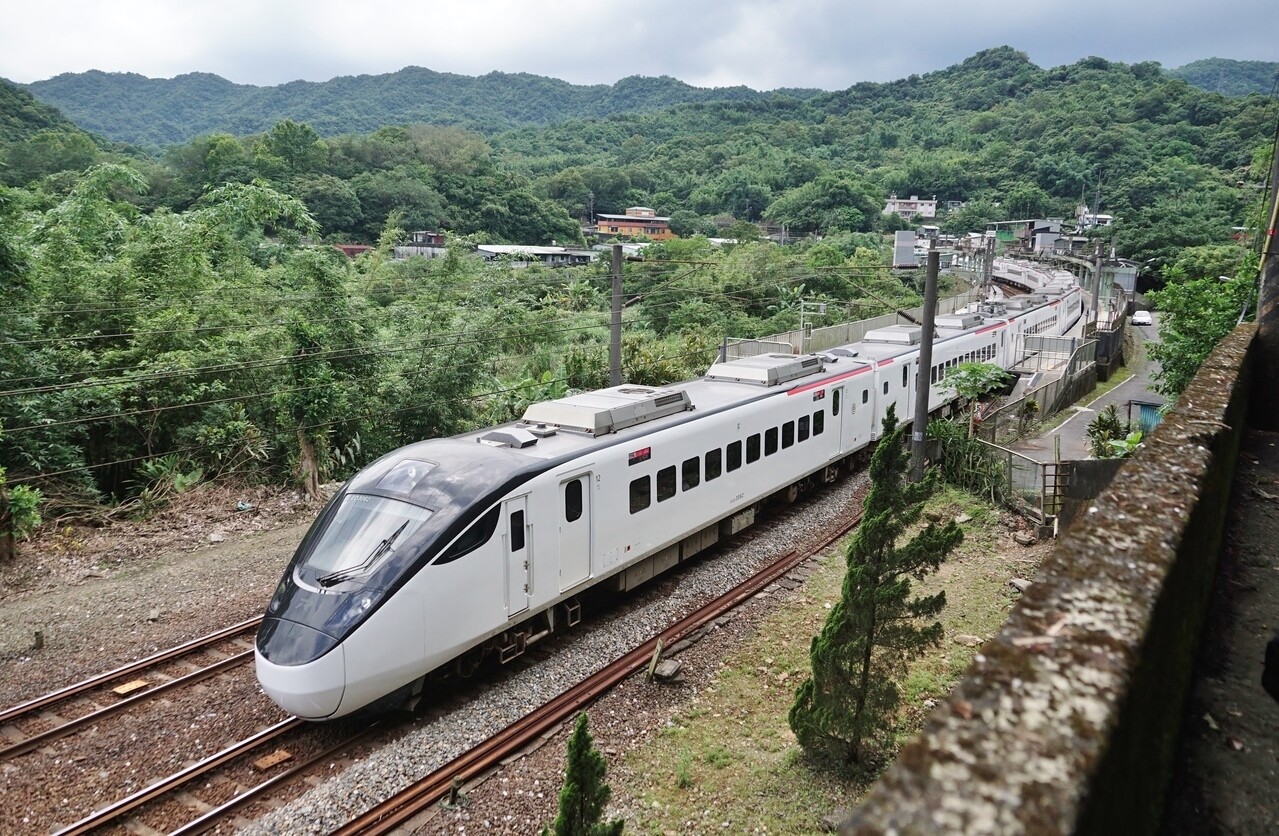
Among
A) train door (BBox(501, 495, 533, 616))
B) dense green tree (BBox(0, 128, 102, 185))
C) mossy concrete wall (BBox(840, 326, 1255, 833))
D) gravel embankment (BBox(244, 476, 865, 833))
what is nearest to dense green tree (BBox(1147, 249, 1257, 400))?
gravel embankment (BBox(244, 476, 865, 833))

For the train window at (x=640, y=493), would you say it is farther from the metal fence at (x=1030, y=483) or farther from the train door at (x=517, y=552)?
the metal fence at (x=1030, y=483)

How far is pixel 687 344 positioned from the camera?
87.8ft

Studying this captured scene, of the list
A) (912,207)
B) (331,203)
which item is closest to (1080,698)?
(331,203)

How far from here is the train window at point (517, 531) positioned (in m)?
8.98

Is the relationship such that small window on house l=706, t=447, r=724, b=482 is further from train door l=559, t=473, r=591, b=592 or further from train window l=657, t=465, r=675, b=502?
train door l=559, t=473, r=591, b=592

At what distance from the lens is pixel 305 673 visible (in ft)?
24.6

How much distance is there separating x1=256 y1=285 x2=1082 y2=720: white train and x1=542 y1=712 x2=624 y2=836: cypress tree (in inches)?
156

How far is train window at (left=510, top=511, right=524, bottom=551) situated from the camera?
898 centimetres

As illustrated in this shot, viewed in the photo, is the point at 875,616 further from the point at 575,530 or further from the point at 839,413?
the point at 839,413

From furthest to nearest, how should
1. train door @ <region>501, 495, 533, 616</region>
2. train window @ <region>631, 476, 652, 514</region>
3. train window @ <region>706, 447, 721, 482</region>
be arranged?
train window @ <region>706, 447, 721, 482</region>, train window @ <region>631, 476, 652, 514</region>, train door @ <region>501, 495, 533, 616</region>

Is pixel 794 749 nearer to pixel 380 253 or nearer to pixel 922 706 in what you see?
pixel 922 706

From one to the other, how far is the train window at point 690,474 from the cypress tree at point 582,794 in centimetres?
749

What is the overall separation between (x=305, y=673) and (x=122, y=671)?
3.66 metres

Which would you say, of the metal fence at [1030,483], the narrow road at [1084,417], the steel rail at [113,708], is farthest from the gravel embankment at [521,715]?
the narrow road at [1084,417]
